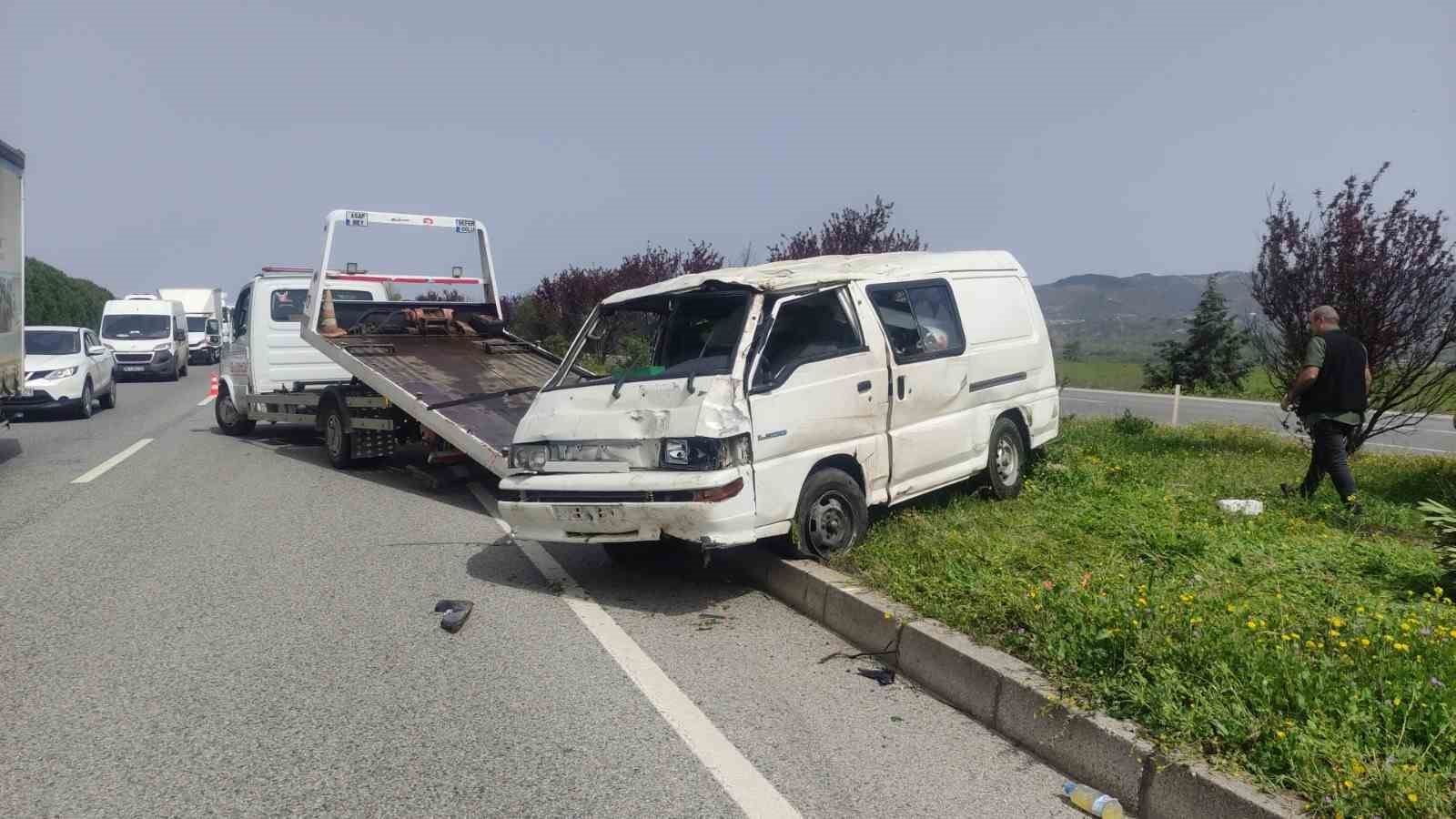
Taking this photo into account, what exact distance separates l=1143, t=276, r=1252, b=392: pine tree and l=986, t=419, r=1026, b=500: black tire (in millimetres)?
29515

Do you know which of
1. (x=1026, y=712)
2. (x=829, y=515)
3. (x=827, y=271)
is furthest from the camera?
(x=827, y=271)

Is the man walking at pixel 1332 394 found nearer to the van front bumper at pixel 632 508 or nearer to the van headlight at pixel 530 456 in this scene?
the van front bumper at pixel 632 508

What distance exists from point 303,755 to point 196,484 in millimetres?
7825

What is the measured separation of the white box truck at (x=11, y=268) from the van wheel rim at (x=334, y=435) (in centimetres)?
360

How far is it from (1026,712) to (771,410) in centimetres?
249

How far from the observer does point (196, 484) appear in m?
10.7

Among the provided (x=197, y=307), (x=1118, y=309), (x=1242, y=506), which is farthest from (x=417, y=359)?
(x=1118, y=309)

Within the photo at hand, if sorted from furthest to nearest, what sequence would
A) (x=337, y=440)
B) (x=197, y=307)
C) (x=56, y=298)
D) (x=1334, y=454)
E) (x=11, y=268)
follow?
(x=56, y=298), (x=197, y=307), (x=11, y=268), (x=337, y=440), (x=1334, y=454)

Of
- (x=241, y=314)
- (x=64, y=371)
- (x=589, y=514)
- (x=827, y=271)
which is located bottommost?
(x=589, y=514)

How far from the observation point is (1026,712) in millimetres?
4156

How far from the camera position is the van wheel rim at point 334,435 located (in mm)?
→ 11648

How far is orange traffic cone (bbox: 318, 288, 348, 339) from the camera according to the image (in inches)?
444

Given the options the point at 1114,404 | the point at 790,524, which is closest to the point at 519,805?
the point at 790,524

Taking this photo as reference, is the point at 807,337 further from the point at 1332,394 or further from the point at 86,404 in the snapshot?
the point at 86,404
